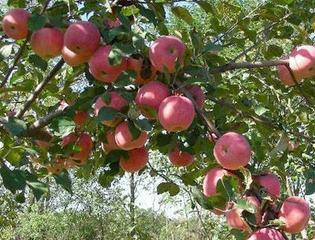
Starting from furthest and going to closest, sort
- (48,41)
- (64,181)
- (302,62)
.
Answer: (64,181) → (48,41) → (302,62)

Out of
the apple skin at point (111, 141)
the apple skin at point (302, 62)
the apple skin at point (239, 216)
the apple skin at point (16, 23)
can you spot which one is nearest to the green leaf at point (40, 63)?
the apple skin at point (16, 23)

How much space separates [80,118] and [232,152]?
0.69 m

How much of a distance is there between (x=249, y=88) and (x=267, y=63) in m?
0.51

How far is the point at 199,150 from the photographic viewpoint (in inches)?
57.8

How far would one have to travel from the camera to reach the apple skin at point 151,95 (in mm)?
1193

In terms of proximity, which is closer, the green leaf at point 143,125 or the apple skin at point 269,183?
the apple skin at point 269,183

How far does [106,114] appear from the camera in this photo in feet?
3.86

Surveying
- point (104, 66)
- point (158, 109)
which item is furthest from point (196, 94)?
point (104, 66)

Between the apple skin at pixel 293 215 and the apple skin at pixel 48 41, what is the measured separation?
76 cm

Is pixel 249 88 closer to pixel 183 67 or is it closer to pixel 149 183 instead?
pixel 183 67

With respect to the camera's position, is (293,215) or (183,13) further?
(183,13)

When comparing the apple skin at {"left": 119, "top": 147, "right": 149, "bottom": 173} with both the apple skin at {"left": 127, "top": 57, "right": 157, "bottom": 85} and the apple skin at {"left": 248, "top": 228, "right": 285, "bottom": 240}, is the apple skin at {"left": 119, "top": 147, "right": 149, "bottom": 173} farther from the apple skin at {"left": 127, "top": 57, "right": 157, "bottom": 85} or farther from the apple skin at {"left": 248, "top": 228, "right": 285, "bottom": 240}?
the apple skin at {"left": 248, "top": 228, "right": 285, "bottom": 240}

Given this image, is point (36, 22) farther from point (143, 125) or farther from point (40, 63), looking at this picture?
point (143, 125)

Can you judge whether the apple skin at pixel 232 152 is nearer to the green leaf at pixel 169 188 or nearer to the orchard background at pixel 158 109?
the orchard background at pixel 158 109
